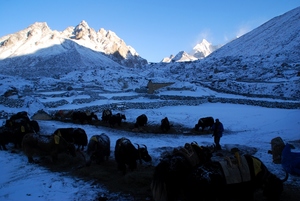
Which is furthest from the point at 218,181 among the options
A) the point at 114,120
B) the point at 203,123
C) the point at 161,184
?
the point at 114,120

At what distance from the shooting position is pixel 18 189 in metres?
6.53

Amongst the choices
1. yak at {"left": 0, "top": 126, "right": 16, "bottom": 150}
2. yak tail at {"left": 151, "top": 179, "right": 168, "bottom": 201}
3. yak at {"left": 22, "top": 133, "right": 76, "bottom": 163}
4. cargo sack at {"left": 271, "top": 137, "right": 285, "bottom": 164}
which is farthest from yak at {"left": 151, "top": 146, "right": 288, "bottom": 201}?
yak at {"left": 0, "top": 126, "right": 16, "bottom": 150}

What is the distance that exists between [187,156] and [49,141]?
518cm

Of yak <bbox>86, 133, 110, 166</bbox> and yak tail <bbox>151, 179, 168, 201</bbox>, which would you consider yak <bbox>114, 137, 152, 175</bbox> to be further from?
yak tail <bbox>151, 179, 168, 201</bbox>

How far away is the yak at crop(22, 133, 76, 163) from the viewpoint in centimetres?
878

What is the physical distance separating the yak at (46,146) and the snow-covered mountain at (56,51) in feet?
308

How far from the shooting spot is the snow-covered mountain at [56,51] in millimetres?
104625

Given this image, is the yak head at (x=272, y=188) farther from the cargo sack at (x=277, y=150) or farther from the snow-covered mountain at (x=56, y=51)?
the snow-covered mountain at (x=56, y=51)

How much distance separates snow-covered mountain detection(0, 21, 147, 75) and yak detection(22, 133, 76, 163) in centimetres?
9401

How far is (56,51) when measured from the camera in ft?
384

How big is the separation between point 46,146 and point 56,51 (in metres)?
118

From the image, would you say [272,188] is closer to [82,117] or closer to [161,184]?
[161,184]

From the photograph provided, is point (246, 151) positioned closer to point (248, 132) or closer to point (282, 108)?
point (248, 132)

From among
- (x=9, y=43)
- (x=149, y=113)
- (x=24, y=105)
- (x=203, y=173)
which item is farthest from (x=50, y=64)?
(x=203, y=173)
